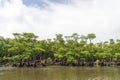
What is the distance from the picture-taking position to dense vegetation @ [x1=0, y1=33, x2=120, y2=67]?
46.5 m

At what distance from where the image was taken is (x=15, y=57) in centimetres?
4500

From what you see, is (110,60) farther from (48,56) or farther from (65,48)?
(48,56)

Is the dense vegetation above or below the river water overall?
above

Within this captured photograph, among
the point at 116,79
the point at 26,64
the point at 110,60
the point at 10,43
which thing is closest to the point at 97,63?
the point at 110,60

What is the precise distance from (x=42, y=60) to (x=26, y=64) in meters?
3.30

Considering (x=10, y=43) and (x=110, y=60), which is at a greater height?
(x=10, y=43)

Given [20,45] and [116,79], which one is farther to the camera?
[20,45]

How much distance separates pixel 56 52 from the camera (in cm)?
4803

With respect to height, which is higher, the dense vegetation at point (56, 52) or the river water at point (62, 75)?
the dense vegetation at point (56, 52)

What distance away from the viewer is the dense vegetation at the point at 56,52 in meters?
46.5

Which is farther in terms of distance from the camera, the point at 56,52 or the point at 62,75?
the point at 56,52

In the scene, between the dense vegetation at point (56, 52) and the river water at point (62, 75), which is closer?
the river water at point (62, 75)

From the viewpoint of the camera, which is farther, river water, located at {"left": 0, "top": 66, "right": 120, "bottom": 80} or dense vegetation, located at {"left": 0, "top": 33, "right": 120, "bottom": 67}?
dense vegetation, located at {"left": 0, "top": 33, "right": 120, "bottom": 67}

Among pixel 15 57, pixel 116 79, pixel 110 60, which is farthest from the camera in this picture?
pixel 110 60
